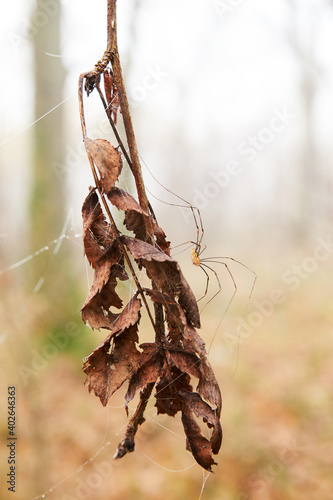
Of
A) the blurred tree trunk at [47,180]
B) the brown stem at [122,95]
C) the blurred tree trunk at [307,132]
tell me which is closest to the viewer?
the brown stem at [122,95]

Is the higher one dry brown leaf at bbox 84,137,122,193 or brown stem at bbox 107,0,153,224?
brown stem at bbox 107,0,153,224

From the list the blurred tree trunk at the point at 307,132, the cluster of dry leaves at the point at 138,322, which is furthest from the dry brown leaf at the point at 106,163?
the blurred tree trunk at the point at 307,132

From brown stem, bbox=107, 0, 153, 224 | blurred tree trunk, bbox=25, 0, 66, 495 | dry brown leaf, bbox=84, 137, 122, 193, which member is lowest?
blurred tree trunk, bbox=25, 0, 66, 495

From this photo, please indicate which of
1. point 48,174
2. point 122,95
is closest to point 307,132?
point 48,174

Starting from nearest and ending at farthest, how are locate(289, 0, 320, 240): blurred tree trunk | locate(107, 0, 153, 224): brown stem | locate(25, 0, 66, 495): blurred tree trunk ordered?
locate(107, 0, 153, 224): brown stem → locate(25, 0, 66, 495): blurred tree trunk → locate(289, 0, 320, 240): blurred tree trunk

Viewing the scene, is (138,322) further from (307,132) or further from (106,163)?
(307,132)

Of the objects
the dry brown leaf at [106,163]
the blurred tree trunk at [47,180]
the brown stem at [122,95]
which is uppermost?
the brown stem at [122,95]

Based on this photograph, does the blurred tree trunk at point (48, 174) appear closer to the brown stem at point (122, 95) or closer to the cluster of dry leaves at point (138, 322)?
the cluster of dry leaves at point (138, 322)

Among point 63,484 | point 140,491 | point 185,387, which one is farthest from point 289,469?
point 185,387

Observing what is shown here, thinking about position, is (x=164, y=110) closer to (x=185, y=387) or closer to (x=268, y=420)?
(x=268, y=420)

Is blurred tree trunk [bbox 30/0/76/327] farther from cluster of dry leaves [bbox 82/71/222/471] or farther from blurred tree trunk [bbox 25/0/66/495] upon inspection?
cluster of dry leaves [bbox 82/71/222/471]

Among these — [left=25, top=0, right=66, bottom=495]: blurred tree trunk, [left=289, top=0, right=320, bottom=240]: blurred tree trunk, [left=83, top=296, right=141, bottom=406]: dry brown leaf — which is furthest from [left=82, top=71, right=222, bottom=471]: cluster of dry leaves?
[left=289, top=0, right=320, bottom=240]: blurred tree trunk
